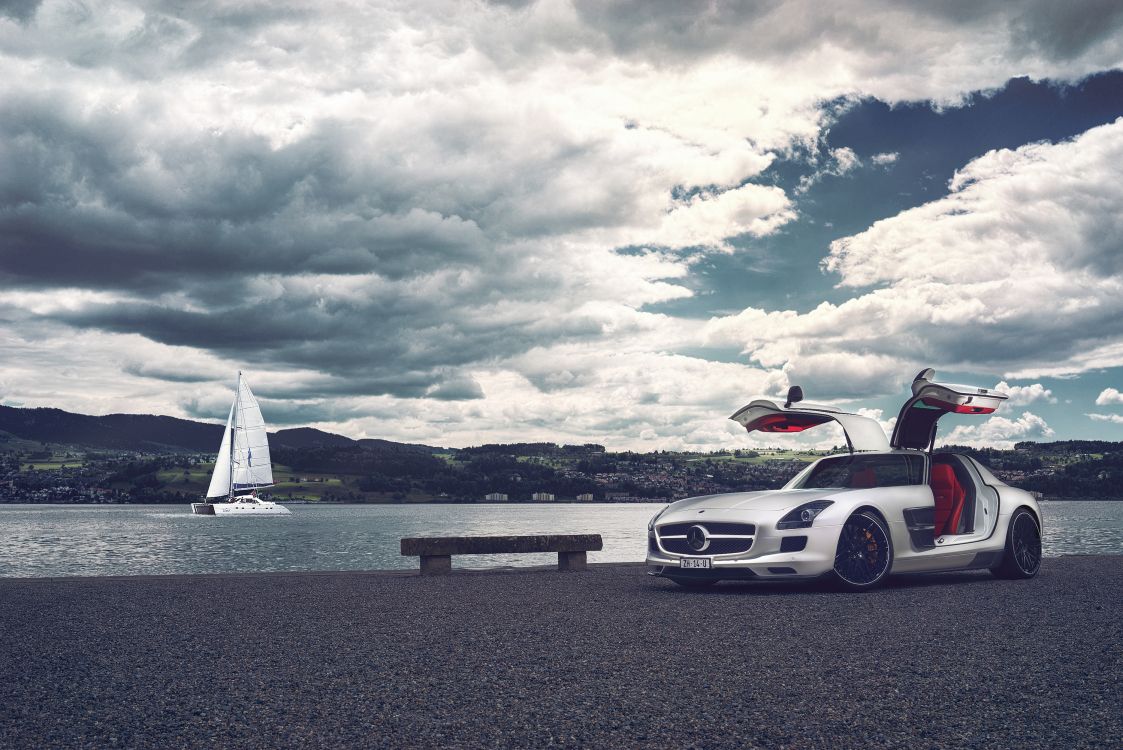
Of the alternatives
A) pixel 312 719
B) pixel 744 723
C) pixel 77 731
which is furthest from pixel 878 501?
pixel 77 731

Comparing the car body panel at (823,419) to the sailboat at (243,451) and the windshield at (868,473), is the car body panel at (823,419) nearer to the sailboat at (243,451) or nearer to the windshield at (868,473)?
the windshield at (868,473)

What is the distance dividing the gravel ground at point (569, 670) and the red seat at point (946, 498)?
4.30 ft

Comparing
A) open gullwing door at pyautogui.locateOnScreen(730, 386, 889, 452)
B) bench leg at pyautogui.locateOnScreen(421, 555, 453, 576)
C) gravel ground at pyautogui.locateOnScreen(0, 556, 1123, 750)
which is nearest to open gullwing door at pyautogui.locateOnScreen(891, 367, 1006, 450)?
open gullwing door at pyautogui.locateOnScreen(730, 386, 889, 452)

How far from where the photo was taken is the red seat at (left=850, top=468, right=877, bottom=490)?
38.4ft

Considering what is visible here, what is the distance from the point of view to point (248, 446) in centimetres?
9025

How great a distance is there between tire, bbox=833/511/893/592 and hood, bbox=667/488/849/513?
1.49ft

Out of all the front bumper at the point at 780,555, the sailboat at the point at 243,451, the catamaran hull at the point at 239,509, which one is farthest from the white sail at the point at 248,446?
the front bumper at the point at 780,555

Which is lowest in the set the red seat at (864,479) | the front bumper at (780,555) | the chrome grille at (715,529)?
the front bumper at (780,555)

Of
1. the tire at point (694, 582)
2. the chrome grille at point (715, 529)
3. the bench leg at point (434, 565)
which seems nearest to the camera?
the chrome grille at point (715, 529)

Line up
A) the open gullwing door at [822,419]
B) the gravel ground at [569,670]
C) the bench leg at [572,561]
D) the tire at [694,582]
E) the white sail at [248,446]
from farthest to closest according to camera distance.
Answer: the white sail at [248,446] → the bench leg at [572,561] → the open gullwing door at [822,419] → the tire at [694,582] → the gravel ground at [569,670]

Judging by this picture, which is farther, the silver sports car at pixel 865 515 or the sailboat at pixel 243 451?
the sailboat at pixel 243 451

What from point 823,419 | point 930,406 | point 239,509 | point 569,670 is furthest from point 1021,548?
point 239,509

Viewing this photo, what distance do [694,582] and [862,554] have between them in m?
2.03

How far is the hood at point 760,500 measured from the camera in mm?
10961
